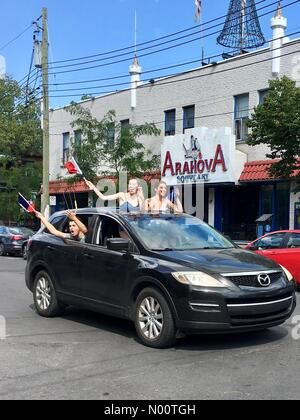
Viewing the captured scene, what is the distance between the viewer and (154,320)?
6.51 m

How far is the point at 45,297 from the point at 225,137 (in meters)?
13.7

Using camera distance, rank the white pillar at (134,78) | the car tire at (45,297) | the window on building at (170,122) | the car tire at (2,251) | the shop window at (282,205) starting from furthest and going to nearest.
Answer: the white pillar at (134,78) → the window on building at (170,122) → the car tire at (2,251) → the shop window at (282,205) → the car tire at (45,297)

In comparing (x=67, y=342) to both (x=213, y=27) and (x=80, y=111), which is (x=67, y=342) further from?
(x=80, y=111)

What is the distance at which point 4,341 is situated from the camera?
6.99 m

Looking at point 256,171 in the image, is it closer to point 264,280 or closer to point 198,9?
point 198,9

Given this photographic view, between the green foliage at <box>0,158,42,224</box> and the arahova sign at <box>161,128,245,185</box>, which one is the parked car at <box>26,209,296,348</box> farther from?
the green foliage at <box>0,158,42,224</box>

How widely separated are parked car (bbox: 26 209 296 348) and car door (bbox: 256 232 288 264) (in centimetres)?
504

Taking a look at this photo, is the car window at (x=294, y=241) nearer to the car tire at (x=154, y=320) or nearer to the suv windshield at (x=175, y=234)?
the suv windshield at (x=175, y=234)

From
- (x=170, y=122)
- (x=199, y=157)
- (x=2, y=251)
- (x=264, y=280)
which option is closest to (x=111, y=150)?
(x=199, y=157)

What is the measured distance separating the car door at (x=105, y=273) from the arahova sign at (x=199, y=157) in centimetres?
1359

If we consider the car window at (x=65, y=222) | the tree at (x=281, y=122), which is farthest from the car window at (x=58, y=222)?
the tree at (x=281, y=122)

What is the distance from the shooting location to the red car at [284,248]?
11898mm

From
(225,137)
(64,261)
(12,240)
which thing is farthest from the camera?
(12,240)

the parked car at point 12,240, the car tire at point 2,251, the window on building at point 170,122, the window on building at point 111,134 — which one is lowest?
the car tire at point 2,251
